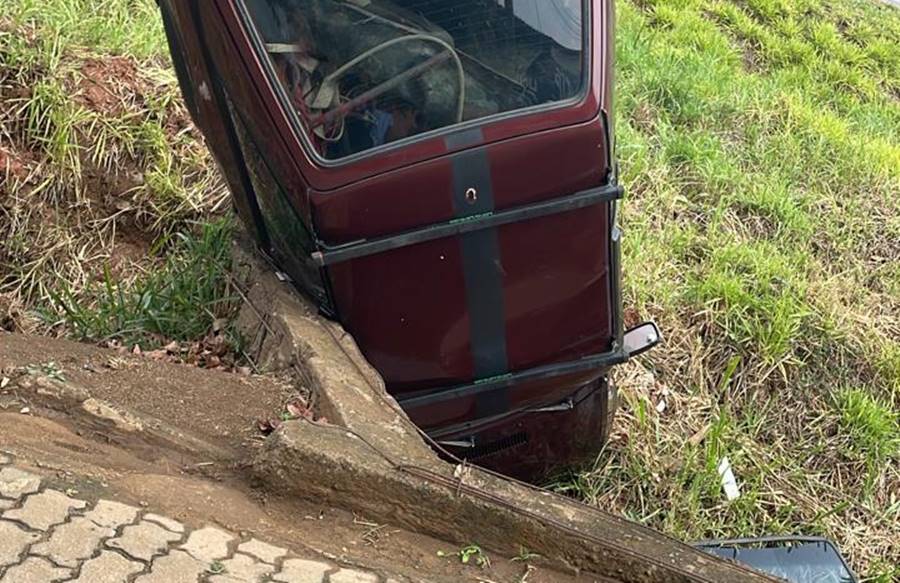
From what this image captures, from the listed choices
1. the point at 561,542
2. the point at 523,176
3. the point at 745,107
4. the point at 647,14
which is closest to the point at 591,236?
the point at 523,176

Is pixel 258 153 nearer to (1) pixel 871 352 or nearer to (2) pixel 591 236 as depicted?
(2) pixel 591 236

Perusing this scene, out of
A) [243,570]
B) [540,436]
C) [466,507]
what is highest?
[243,570]

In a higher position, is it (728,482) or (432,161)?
(432,161)

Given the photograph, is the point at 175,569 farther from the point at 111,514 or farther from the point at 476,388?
the point at 476,388

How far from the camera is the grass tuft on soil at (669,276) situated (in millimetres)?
3680

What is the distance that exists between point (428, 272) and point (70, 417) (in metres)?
0.98

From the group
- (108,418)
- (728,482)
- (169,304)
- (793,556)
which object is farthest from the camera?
(728,482)

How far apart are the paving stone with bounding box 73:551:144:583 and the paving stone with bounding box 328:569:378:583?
38cm

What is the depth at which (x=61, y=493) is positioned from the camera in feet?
6.91

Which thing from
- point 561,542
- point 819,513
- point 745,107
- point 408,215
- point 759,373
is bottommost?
point 819,513

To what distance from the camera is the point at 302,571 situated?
6.76 ft

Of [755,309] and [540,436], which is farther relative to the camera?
[755,309]

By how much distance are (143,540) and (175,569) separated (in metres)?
0.10

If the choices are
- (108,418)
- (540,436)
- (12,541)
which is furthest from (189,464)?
(540,436)
